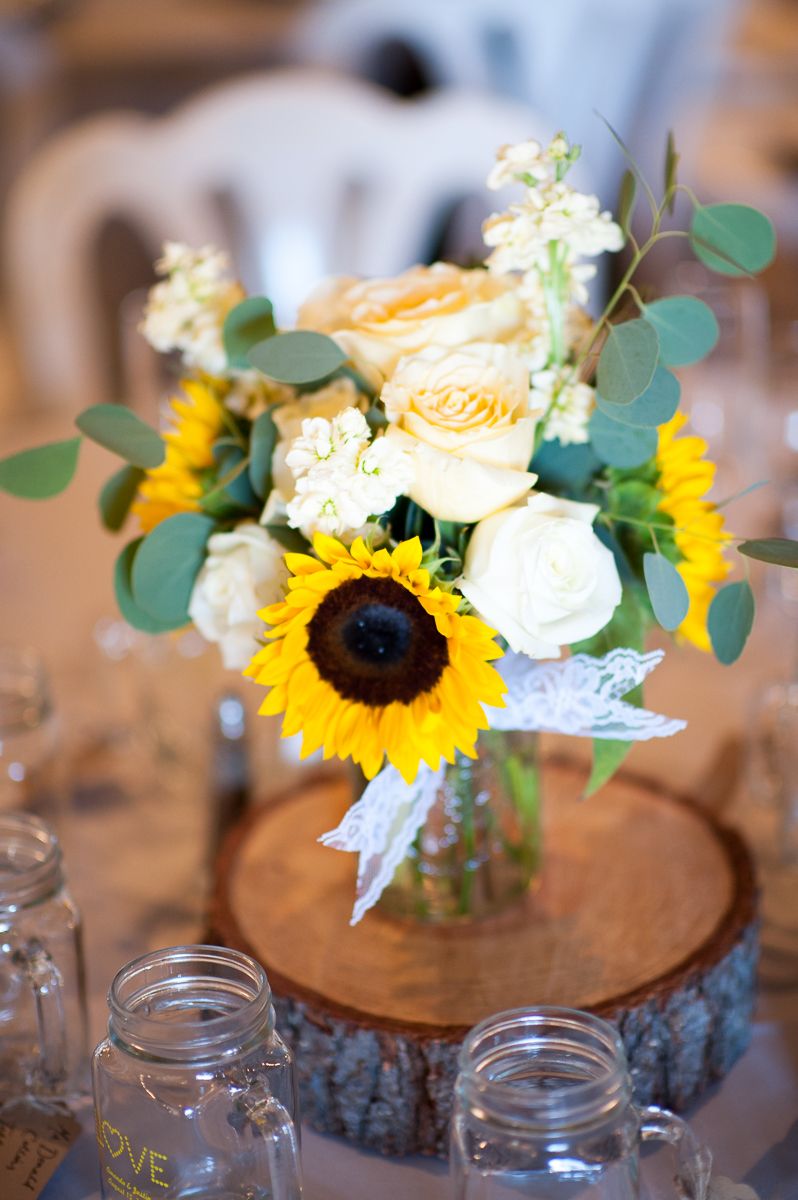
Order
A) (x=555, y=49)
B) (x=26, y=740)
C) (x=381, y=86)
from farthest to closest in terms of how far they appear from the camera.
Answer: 1. (x=381, y=86)
2. (x=555, y=49)
3. (x=26, y=740)

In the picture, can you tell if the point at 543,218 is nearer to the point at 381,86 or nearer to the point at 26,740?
the point at 26,740

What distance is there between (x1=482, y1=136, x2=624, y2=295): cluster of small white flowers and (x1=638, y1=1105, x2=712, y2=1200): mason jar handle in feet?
1.42

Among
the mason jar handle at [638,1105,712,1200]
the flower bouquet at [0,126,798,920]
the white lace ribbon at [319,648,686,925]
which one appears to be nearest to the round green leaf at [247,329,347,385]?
the flower bouquet at [0,126,798,920]

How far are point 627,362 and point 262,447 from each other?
219 mm

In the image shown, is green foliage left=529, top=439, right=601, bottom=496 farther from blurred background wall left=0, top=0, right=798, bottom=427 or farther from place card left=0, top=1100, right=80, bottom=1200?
blurred background wall left=0, top=0, right=798, bottom=427

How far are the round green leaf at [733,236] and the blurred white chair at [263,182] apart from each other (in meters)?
1.14

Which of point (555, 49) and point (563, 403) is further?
point (555, 49)

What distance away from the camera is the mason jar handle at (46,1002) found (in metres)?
0.70

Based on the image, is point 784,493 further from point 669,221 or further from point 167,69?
point 167,69

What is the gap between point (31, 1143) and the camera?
0.70 m

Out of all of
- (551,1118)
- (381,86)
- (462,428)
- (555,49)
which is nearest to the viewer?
(551,1118)

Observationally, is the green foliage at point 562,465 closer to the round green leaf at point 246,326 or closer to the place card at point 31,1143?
the round green leaf at point 246,326

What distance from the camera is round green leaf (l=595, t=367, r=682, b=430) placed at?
0.67m

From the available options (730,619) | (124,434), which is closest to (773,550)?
(730,619)
